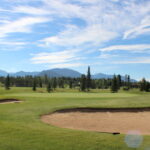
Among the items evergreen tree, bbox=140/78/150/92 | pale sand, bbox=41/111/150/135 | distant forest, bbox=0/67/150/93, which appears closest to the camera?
pale sand, bbox=41/111/150/135

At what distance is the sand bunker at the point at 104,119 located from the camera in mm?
19016

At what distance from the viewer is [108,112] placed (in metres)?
25.4

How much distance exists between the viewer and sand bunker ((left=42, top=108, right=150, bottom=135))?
19.0m

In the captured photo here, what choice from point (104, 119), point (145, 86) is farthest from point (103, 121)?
point (145, 86)

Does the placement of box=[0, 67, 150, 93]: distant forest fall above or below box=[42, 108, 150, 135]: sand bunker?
above

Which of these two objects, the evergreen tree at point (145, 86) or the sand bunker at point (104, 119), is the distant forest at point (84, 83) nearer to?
the evergreen tree at point (145, 86)

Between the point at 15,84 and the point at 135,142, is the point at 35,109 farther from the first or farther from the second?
the point at 15,84

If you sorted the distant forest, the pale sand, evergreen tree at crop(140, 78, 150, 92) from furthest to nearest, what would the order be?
the distant forest, evergreen tree at crop(140, 78, 150, 92), the pale sand

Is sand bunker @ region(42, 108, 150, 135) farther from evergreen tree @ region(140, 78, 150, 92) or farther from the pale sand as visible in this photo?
evergreen tree @ region(140, 78, 150, 92)

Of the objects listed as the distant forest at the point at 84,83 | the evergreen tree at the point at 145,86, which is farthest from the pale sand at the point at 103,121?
the evergreen tree at the point at 145,86

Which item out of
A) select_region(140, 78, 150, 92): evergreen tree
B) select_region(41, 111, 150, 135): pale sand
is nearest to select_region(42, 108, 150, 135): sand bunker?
select_region(41, 111, 150, 135): pale sand

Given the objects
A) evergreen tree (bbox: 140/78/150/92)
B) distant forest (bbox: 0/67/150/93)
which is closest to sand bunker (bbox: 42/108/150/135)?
distant forest (bbox: 0/67/150/93)

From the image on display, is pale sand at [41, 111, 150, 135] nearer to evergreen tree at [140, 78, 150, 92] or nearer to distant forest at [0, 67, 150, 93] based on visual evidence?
distant forest at [0, 67, 150, 93]

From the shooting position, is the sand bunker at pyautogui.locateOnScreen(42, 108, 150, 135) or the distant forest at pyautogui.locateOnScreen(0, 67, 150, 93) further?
the distant forest at pyautogui.locateOnScreen(0, 67, 150, 93)
